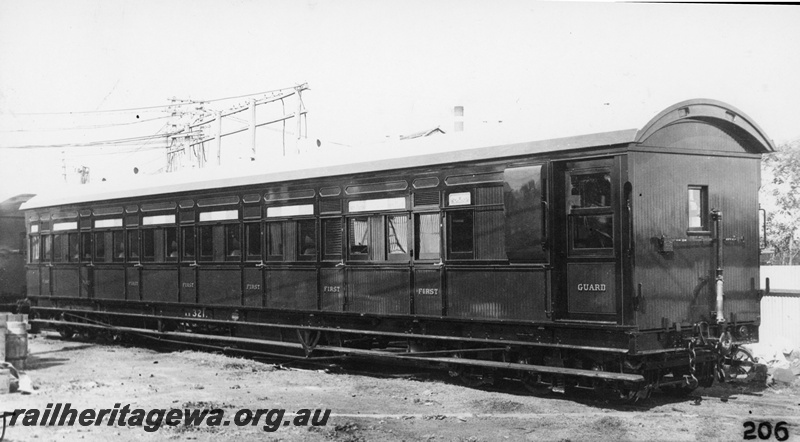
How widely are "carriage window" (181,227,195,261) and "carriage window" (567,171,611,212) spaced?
837cm

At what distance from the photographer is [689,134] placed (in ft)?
31.9

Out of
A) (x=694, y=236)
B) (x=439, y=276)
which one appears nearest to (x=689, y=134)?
(x=694, y=236)

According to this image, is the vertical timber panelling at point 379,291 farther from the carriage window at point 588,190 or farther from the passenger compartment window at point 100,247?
the passenger compartment window at point 100,247

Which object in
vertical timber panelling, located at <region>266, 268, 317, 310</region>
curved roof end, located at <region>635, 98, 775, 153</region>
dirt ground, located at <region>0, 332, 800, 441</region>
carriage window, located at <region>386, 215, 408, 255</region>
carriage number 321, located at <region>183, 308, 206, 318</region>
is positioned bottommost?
dirt ground, located at <region>0, 332, 800, 441</region>

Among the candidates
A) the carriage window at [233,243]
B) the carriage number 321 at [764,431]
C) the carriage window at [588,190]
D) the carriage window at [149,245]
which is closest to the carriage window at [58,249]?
the carriage window at [149,245]

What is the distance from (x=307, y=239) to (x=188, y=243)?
353cm

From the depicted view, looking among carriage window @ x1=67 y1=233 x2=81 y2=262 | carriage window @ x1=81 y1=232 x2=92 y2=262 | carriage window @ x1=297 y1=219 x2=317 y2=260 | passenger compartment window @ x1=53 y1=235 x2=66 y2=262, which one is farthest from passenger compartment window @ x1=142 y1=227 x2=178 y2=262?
carriage window @ x1=297 y1=219 x2=317 y2=260

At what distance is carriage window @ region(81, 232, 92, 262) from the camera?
59.0 feet

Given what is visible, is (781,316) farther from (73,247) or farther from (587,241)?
(73,247)

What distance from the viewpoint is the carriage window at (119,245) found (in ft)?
56.0

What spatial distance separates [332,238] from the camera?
41.2 ft

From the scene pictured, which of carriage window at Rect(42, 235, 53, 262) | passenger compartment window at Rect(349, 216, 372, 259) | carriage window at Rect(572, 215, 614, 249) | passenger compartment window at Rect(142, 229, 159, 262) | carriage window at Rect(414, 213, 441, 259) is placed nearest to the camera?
carriage window at Rect(572, 215, 614, 249)

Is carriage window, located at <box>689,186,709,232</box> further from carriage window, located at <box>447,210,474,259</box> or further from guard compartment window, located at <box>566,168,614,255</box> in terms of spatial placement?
carriage window, located at <box>447,210,474,259</box>

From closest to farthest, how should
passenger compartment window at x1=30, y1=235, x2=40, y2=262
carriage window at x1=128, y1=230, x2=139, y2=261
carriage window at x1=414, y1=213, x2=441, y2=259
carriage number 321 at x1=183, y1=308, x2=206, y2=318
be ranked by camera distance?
carriage window at x1=414, y1=213, x2=441, y2=259, carriage number 321 at x1=183, y1=308, x2=206, y2=318, carriage window at x1=128, y1=230, x2=139, y2=261, passenger compartment window at x1=30, y1=235, x2=40, y2=262
